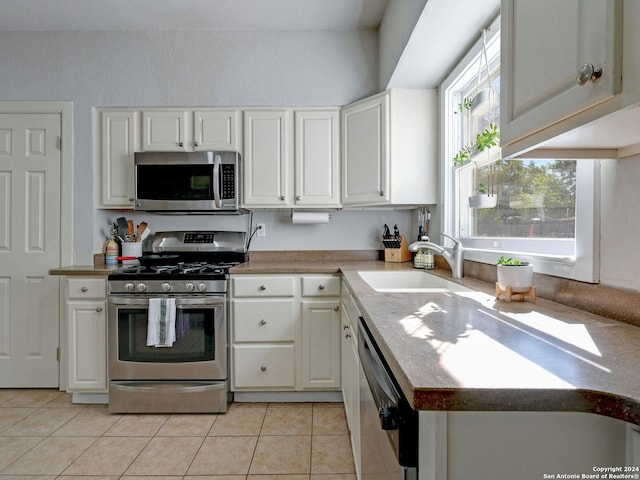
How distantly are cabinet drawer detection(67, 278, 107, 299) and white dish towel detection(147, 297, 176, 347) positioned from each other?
1.39 feet

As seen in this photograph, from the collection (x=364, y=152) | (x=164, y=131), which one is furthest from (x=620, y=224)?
(x=164, y=131)

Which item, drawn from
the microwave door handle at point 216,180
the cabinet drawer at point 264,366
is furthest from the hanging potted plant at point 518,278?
the microwave door handle at point 216,180

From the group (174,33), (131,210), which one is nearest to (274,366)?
(131,210)

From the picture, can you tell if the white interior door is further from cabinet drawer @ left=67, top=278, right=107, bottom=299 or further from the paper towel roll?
the paper towel roll

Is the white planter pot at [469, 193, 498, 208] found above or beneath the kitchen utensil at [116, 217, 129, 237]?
above

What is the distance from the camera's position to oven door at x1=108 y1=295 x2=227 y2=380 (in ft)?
7.79

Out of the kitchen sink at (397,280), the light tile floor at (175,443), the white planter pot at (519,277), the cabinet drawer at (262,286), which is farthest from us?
the cabinet drawer at (262,286)

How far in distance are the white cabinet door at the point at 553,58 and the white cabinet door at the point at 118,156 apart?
104 inches

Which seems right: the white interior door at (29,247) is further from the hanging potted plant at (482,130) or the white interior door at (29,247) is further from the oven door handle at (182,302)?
the hanging potted plant at (482,130)

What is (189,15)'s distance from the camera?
2719mm

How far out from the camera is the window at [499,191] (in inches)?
47.9

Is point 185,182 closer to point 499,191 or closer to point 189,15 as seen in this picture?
point 189,15

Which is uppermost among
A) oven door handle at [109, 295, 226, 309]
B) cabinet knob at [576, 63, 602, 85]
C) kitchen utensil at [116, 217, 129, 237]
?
cabinet knob at [576, 63, 602, 85]

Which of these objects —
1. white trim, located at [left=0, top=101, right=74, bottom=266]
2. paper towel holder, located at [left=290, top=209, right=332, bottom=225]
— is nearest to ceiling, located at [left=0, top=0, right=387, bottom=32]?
white trim, located at [left=0, top=101, right=74, bottom=266]
